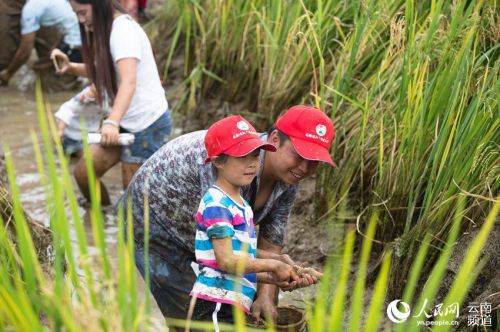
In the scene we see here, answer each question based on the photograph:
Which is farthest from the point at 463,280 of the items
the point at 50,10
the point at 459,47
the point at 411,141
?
the point at 50,10

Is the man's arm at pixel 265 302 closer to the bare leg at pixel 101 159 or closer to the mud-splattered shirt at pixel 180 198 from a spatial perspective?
the mud-splattered shirt at pixel 180 198

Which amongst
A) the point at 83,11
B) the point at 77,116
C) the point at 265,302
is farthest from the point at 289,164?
the point at 77,116

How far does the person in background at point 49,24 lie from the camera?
6883mm

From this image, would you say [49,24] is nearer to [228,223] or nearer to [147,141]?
[147,141]

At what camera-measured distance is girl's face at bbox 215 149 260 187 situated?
2.90m

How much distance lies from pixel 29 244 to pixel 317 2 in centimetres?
310

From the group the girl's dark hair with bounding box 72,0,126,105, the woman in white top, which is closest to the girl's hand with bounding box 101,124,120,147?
the woman in white top

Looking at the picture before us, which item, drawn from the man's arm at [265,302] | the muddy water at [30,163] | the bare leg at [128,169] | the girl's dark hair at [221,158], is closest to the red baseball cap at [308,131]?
the girl's dark hair at [221,158]

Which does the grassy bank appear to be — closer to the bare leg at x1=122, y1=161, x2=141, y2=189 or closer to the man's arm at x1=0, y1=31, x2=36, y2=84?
the bare leg at x1=122, y1=161, x2=141, y2=189

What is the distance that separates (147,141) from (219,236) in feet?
6.21

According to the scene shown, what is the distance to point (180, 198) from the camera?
3205 mm

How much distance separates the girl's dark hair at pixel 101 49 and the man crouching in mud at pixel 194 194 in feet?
3.76

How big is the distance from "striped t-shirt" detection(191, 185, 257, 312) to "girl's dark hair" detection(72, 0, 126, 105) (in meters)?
1.66

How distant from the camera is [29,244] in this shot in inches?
83.3
